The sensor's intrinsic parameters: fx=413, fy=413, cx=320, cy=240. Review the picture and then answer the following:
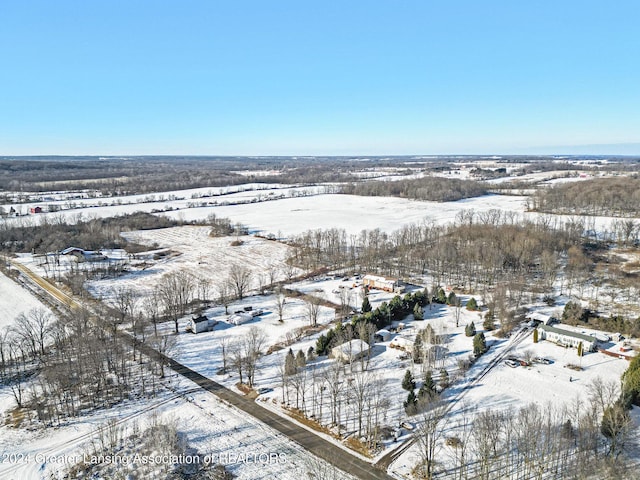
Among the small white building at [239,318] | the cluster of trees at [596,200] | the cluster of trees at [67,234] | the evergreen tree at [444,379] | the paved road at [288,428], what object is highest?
the cluster of trees at [596,200]

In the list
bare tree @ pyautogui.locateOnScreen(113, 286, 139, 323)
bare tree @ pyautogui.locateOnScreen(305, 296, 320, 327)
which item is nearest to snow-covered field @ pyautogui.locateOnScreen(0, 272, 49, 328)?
bare tree @ pyautogui.locateOnScreen(113, 286, 139, 323)

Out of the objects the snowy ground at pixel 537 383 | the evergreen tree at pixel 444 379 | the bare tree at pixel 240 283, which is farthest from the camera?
the bare tree at pixel 240 283

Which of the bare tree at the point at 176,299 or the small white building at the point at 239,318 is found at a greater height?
the bare tree at the point at 176,299

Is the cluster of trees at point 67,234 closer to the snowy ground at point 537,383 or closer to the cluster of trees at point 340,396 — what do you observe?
the cluster of trees at point 340,396

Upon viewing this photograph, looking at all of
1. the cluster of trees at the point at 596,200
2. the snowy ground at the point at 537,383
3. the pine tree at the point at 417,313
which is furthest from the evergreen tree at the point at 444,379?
the cluster of trees at the point at 596,200

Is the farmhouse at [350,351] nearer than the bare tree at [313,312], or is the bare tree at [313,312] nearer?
the farmhouse at [350,351]

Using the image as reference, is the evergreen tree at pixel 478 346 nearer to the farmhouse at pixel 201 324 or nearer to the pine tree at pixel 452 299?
the pine tree at pixel 452 299

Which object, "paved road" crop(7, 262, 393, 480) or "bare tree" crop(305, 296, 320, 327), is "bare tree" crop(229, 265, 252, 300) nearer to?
"bare tree" crop(305, 296, 320, 327)

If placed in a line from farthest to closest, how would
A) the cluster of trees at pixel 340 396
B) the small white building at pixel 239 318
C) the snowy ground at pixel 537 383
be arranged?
the small white building at pixel 239 318 < the snowy ground at pixel 537 383 < the cluster of trees at pixel 340 396
